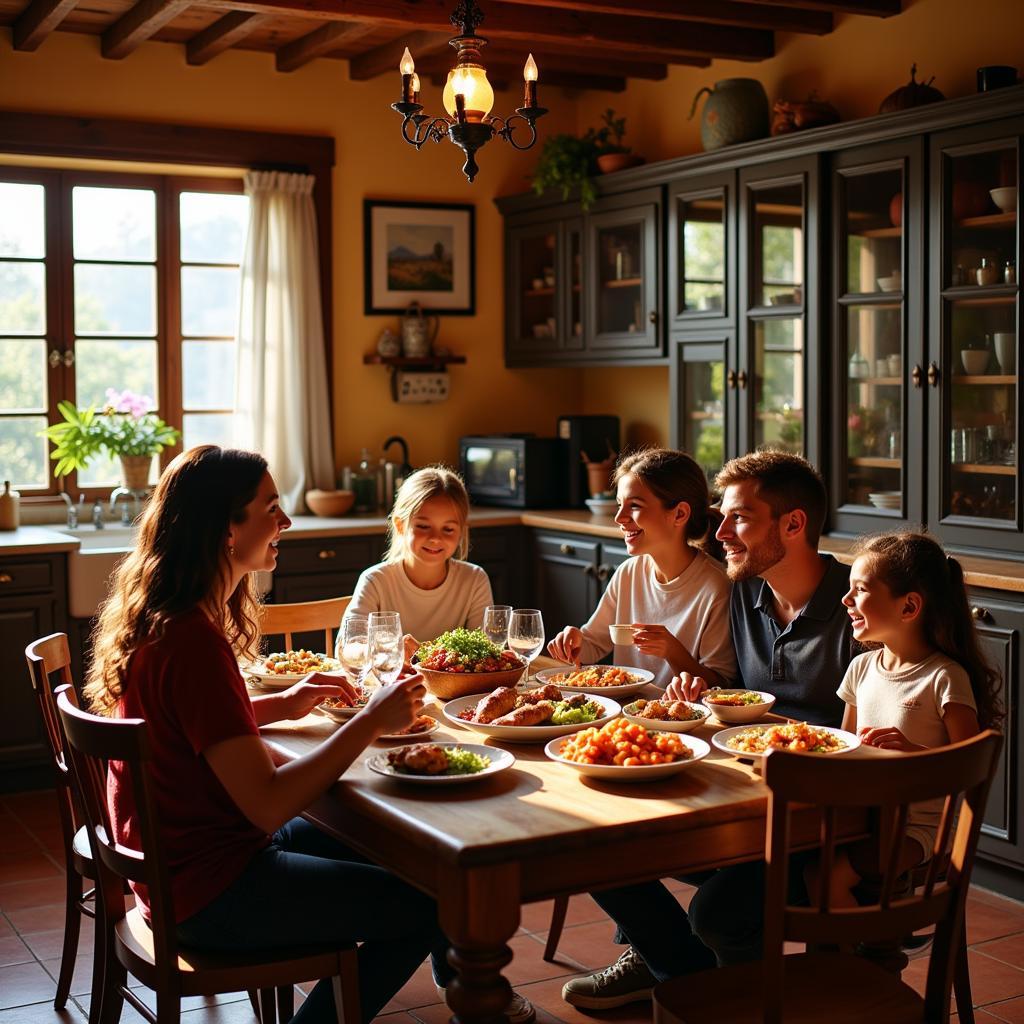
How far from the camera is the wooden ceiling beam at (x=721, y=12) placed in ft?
13.9

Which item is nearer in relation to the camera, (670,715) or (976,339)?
(670,715)

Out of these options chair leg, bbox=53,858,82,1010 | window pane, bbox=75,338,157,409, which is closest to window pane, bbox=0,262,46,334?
window pane, bbox=75,338,157,409

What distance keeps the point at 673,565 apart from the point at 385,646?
3.28 ft

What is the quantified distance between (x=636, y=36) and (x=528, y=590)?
2.18 m

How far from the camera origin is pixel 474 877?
5.81 feet

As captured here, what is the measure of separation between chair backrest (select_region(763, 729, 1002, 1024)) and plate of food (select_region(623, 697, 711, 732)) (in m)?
0.40

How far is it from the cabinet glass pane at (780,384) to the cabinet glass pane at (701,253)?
278 mm

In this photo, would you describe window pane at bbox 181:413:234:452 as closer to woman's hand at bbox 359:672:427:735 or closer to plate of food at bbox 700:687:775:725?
plate of food at bbox 700:687:775:725

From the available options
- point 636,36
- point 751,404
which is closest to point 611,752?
point 751,404

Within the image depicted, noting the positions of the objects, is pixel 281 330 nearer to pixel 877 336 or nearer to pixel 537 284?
pixel 537 284

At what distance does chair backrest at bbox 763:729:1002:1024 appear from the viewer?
5.80 feet

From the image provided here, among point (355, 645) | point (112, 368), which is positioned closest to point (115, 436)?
point (112, 368)

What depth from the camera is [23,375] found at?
5.24 metres

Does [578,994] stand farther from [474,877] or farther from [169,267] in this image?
[169,267]
